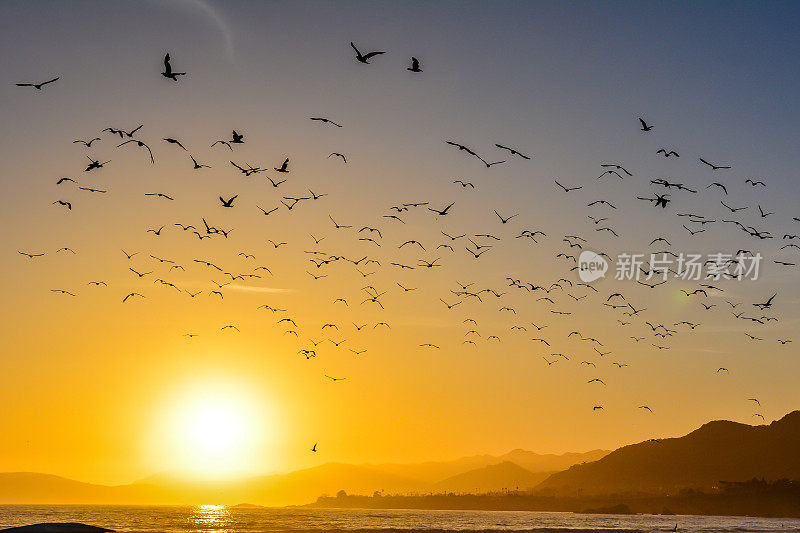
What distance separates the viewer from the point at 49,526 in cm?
9469

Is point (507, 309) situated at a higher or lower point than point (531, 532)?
higher

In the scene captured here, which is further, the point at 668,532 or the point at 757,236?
the point at 668,532

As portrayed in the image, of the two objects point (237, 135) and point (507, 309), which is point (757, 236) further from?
point (237, 135)

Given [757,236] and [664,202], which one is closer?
[664,202]

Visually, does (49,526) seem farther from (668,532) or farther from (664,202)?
(668,532)

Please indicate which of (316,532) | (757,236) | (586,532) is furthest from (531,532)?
(757,236)

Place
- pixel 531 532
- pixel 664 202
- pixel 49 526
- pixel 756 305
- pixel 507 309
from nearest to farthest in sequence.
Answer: pixel 664 202 < pixel 756 305 < pixel 507 309 < pixel 49 526 < pixel 531 532

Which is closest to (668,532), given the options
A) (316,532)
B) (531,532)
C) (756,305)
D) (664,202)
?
(531,532)

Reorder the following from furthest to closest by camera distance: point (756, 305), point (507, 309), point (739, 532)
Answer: point (739, 532)
point (507, 309)
point (756, 305)

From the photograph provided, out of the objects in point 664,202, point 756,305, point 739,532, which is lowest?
point 739,532

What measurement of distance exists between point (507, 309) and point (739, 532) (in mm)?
98963

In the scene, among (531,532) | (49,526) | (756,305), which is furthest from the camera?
(531,532)

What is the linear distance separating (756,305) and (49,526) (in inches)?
3271

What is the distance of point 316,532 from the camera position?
139750 mm
